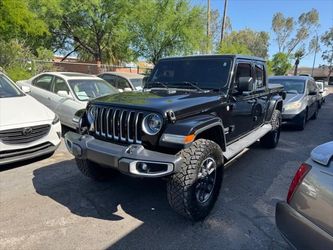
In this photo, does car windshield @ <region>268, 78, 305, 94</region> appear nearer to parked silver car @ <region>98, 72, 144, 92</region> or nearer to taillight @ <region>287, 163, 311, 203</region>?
parked silver car @ <region>98, 72, 144, 92</region>

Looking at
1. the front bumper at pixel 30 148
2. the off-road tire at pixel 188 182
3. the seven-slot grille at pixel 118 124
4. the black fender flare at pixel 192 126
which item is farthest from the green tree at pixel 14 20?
the off-road tire at pixel 188 182

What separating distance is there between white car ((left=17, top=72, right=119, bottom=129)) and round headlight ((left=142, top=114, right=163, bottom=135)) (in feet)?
13.3

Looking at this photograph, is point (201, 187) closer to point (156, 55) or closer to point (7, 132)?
point (7, 132)

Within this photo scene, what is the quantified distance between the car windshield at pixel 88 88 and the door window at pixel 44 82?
Answer: 0.87m

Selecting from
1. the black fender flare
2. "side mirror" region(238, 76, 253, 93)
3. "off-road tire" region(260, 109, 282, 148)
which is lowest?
"off-road tire" region(260, 109, 282, 148)

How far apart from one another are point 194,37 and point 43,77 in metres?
14.2

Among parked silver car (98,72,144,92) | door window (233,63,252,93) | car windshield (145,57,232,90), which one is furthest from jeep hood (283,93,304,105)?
car windshield (145,57,232,90)

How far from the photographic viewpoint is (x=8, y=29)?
1177 cm

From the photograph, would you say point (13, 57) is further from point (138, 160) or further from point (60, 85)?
point (138, 160)

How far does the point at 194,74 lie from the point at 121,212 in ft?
7.59

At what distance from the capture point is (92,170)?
4070 millimetres

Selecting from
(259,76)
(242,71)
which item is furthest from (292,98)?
(242,71)

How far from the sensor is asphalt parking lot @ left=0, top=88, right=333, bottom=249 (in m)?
2.94

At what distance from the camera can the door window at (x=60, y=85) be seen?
288 inches
